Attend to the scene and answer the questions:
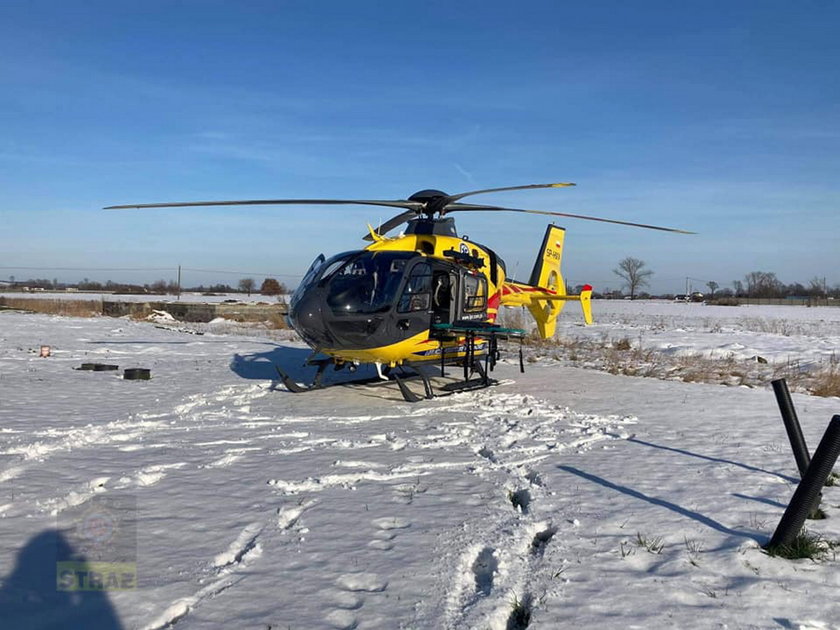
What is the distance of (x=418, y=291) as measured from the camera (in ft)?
31.4

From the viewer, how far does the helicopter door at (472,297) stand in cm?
1038

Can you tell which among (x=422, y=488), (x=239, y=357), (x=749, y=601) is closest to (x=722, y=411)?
(x=422, y=488)

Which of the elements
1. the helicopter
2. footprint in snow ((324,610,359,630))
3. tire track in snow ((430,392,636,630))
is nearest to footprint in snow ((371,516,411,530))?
tire track in snow ((430,392,636,630))

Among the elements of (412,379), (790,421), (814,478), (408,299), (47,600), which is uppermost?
(408,299)

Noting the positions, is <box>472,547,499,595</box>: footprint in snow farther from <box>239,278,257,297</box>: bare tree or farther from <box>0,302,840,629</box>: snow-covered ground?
<box>239,278,257,297</box>: bare tree

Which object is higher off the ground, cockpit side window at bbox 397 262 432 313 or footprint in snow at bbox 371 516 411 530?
cockpit side window at bbox 397 262 432 313

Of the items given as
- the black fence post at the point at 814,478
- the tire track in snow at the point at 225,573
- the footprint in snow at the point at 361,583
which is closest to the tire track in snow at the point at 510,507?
the footprint in snow at the point at 361,583

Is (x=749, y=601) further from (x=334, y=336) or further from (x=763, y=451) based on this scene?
(x=334, y=336)

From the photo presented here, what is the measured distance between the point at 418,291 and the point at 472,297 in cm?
167

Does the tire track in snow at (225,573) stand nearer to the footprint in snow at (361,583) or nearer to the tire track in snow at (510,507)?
the footprint in snow at (361,583)

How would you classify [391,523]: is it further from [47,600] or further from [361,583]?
[47,600]

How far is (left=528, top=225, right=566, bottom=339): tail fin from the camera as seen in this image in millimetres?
15266

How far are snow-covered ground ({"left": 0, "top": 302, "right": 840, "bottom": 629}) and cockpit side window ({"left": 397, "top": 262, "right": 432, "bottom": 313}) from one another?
1.53 metres

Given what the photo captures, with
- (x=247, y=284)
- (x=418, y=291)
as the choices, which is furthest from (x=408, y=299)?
(x=247, y=284)
